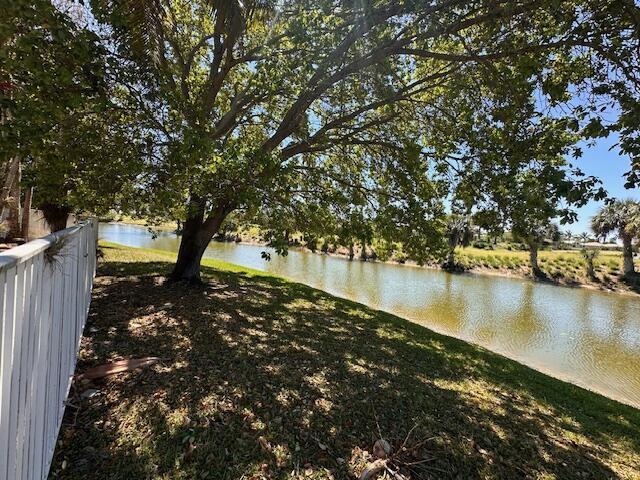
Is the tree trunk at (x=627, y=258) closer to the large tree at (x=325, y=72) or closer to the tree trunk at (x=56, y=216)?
the large tree at (x=325, y=72)

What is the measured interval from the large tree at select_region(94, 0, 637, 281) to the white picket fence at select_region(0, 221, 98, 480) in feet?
8.70

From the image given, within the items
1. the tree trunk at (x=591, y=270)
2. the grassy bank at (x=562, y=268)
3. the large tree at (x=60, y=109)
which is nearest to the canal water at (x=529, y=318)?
the grassy bank at (x=562, y=268)

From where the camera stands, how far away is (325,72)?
626cm

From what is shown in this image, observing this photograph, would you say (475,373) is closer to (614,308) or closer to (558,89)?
(558,89)

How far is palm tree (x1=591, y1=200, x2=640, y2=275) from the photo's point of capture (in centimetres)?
3031

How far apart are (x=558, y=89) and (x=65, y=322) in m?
6.25

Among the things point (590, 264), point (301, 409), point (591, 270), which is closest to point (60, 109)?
point (301, 409)

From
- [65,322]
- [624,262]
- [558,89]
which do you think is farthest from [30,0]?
[624,262]

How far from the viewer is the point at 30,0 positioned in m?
3.42

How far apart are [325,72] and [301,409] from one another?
211 inches

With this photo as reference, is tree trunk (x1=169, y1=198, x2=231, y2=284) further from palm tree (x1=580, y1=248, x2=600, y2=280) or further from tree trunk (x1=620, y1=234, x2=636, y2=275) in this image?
tree trunk (x1=620, y1=234, x2=636, y2=275)

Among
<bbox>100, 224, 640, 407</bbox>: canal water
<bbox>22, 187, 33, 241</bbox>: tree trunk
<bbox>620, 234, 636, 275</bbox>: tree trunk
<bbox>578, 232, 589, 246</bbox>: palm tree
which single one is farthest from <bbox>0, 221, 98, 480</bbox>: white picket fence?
<bbox>578, 232, 589, 246</bbox>: palm tree

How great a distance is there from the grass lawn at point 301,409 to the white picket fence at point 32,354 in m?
0.57

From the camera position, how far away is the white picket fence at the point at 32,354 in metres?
1.48
